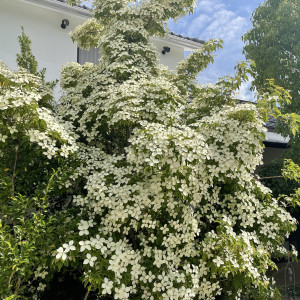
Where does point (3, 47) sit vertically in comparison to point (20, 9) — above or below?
below

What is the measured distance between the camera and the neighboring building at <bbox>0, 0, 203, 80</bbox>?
7742 mm

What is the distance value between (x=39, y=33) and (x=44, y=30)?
0.17 metres

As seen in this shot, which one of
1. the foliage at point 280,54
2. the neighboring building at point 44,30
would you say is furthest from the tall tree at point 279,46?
the neighboring building at point 44,30

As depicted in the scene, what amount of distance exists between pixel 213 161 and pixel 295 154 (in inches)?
172

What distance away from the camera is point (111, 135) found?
4488 mm

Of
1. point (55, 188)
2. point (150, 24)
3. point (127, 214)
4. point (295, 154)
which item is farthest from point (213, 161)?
point (295, 154)

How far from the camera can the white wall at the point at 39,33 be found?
25.3ft

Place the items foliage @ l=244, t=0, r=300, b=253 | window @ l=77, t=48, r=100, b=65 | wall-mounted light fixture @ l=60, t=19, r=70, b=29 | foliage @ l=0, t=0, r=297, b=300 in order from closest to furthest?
foliage @ l=0, t=0, r=297, b=300, foliage @ l=244, t=0, r=300, b=253, wall-mounted light fixture @ l=60, t=19, r=70, b=29, window @ l=77, t=48, r=100, b=65

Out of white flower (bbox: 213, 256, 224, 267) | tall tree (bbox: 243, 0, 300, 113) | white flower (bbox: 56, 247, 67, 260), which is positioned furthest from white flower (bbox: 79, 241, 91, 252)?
tall tree (bbox: 243, 0, 300, 113)

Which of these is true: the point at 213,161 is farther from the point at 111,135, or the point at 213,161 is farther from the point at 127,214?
the point at 111,135

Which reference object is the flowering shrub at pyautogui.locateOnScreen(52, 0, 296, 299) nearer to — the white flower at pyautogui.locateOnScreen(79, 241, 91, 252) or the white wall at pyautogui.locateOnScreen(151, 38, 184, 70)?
the white flower at pyautogui.locateOnScreen(79, 241, 91, 252)

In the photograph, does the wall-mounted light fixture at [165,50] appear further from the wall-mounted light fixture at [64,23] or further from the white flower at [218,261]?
the white flower at [218,261]

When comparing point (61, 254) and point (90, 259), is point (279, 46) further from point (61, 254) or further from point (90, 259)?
point (61, 254)

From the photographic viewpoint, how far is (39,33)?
8148mm
